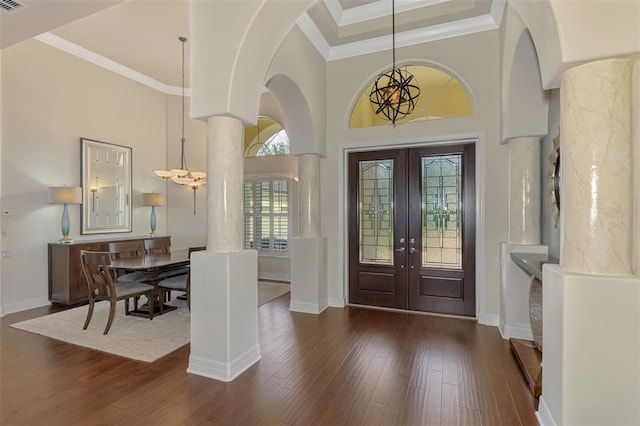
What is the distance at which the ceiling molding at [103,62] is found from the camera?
522 cm

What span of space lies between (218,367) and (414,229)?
3.27m

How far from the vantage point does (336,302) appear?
205 inches

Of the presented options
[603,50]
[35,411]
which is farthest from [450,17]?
[35,411]

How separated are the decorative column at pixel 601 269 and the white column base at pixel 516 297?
Answer: 2.08 m

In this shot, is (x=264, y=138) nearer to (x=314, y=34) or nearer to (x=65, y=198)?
(x=314, y=34)

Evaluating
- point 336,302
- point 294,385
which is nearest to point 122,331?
point 294,385

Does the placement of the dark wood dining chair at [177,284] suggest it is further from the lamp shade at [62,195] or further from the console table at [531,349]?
the console table at [531,349]

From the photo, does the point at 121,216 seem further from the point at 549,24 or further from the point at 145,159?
the point at 549,24

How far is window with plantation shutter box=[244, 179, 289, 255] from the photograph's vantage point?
730 centimetres

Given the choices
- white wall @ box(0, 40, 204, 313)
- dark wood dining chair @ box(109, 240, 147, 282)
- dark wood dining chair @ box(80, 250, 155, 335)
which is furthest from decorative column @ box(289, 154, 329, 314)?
white wall @ box(0, 40, 204, 313)

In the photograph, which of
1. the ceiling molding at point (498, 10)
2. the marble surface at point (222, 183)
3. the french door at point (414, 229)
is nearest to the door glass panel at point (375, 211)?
the french door at point (414, 229)

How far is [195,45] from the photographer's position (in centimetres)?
308

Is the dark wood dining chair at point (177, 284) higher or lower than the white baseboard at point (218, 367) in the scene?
higher

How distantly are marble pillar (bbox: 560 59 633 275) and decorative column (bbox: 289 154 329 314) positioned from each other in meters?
3.48
